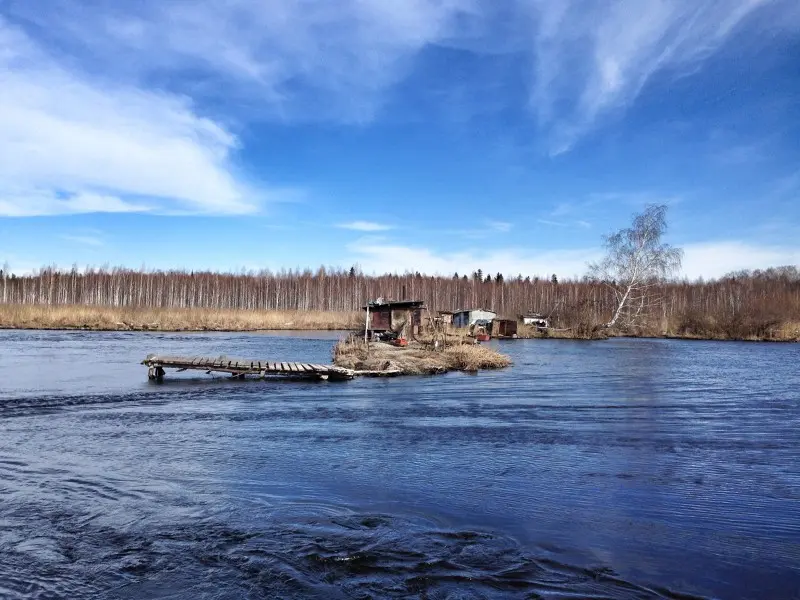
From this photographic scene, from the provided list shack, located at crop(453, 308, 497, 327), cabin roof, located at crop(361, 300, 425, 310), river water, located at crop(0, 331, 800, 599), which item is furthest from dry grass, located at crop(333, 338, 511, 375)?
shack, located at crop(453, 308, 497, 327)

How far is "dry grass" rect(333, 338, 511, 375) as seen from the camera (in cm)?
2553

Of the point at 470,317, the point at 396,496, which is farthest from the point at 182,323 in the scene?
the point at 396,496

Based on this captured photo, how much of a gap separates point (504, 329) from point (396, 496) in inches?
1888

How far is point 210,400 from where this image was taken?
58.5 feet

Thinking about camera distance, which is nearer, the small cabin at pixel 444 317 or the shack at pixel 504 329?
the small cabin at pixel 444 317

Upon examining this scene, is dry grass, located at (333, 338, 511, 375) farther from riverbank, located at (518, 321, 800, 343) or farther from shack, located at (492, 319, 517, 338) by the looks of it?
riverbank, located at (518, 321, 800, 343)

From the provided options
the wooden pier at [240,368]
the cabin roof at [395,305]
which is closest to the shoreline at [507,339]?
the cabin roof at [395,305]

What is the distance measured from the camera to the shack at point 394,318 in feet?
121

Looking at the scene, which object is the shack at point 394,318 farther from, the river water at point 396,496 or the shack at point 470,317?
the river water at point 396,496

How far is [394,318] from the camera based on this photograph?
125ft

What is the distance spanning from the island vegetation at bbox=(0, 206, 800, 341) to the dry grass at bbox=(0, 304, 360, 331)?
103mm

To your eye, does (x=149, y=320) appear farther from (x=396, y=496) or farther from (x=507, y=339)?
(x=396, y=496)

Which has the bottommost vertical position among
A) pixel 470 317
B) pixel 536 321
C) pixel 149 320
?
pixel 149 320

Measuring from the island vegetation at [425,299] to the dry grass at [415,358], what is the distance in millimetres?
17881
